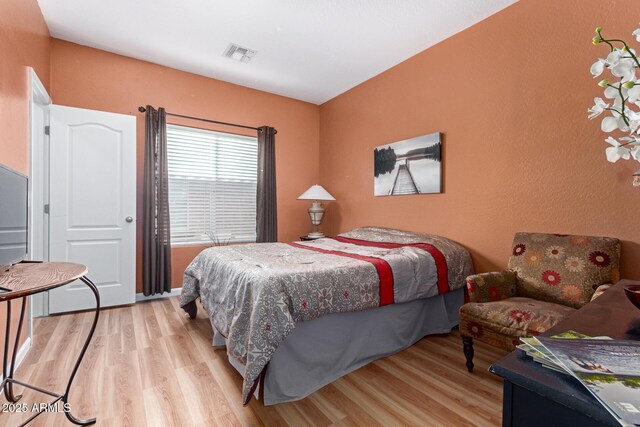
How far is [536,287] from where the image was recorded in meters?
2.19

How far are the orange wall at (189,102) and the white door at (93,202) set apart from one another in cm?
23

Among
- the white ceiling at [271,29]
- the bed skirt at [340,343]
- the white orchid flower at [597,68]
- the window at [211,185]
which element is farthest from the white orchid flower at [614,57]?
the window at [211,185]

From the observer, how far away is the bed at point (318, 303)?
174cm

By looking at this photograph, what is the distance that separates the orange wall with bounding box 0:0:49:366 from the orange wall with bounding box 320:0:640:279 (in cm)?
337

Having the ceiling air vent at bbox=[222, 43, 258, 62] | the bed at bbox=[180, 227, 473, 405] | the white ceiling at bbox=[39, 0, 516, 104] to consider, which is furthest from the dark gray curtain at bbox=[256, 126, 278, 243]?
the bed at bbox=[180, 227, 473, 405]

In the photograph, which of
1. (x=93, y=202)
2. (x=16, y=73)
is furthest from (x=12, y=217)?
(x=93, y=202)

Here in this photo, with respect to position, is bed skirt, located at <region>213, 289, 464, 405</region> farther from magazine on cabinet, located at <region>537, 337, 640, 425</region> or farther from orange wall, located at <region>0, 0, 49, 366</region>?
orange wall, located at <region>0, 0, 49, 366</region>

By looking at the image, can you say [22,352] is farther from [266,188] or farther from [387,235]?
[387,235]

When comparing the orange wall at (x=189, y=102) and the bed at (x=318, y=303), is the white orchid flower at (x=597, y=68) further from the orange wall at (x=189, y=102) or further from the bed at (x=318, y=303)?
the orange wall at (x=189, y=102)

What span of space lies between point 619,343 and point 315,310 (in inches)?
56.3

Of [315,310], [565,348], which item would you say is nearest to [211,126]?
[315,310]

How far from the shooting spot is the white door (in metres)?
3.10

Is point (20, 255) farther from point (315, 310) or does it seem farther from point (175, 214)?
point (175, 214)

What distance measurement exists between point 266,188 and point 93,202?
2016mm
